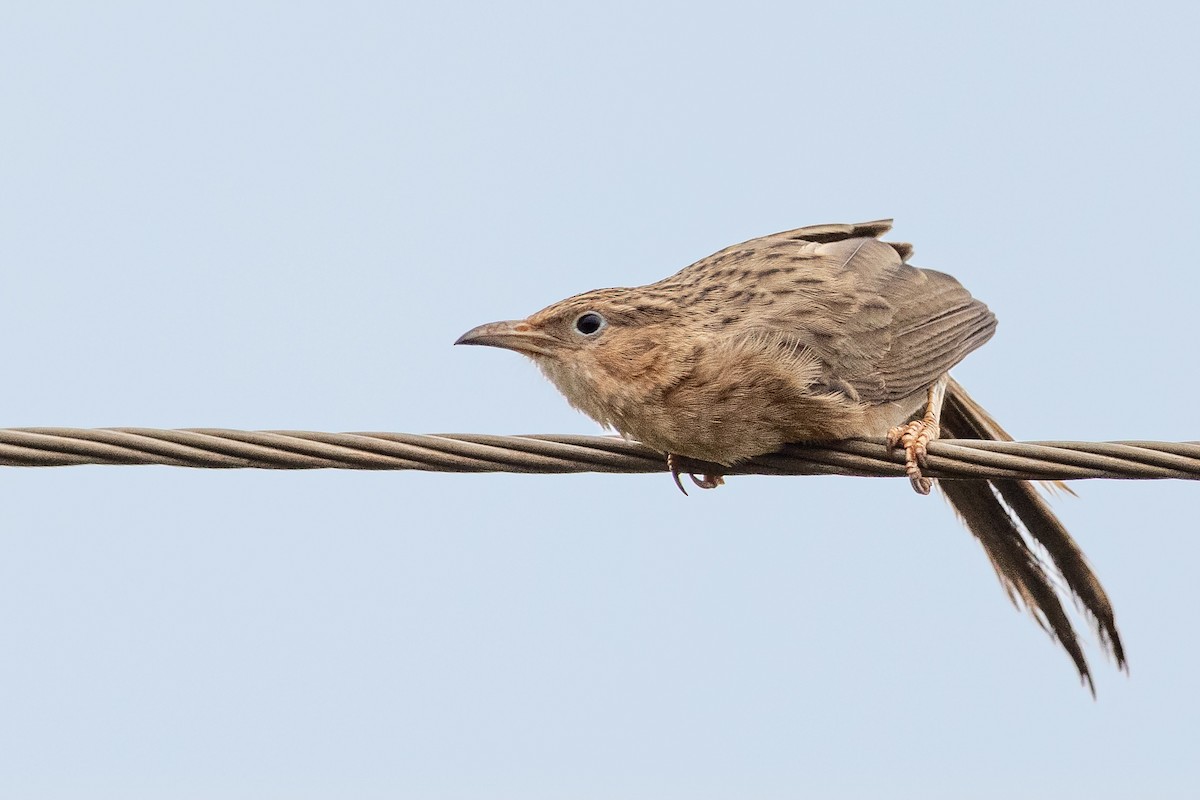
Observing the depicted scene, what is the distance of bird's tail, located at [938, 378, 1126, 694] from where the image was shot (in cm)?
679

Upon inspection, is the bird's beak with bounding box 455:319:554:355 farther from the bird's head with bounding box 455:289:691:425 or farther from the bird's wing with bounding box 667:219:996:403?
the bird's wing with bounding box 667:219:996:403

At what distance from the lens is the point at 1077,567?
683cm

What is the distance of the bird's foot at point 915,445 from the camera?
18.9 feet

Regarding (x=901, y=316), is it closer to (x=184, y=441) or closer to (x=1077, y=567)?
(x=1077, y=567)

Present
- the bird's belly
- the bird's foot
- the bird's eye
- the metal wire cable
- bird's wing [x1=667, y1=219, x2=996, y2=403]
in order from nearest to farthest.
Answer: the metal wire cable
the bird's foot
the bird's belly
the bird's eye
bird's wing [x1=667, y1=219, x2=996, y2=403]

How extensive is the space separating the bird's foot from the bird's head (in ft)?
3.13

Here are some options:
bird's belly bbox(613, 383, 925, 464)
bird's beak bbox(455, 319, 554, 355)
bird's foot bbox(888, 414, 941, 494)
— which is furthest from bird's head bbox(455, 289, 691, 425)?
bird's foot bbox(888, 414, 941, 494)

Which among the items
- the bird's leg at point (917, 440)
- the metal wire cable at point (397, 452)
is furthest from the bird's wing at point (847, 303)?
the metal wire cable at point (397, 452)

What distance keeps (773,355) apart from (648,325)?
0.55m

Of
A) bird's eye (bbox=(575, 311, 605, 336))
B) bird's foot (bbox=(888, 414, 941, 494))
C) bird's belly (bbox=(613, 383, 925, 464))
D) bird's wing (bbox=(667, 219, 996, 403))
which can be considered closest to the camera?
bird's foot (bbox=(888, 414, 941, 494))

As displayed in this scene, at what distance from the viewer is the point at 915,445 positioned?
5.86 meters

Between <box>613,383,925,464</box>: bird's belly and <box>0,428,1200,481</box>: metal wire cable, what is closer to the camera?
<box>0,428,1200,481</box>: metal wire cable

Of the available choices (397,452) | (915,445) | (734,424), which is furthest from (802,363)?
(397,452)

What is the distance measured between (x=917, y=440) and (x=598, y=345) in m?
1.39
